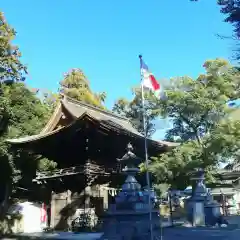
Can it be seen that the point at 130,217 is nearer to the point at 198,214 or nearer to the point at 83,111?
the point at 198,214

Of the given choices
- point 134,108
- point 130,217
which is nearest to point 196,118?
point 134,108

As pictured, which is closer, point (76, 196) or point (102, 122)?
point (102, 122)

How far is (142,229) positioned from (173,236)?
83.4 inches

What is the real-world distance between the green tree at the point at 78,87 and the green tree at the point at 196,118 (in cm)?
938

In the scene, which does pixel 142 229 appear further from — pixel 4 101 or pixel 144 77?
pixel 4 101

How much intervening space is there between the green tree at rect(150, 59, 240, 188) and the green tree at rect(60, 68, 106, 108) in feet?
30.8

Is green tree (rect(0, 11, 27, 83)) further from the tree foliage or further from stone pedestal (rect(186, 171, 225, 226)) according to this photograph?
stone pedestal (rect(186, 171, 225, 226))

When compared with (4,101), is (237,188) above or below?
below

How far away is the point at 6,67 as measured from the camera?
21.6 m

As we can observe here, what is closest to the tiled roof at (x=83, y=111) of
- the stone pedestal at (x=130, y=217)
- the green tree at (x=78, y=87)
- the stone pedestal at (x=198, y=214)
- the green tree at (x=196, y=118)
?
the green tree at (x=196, y=118)

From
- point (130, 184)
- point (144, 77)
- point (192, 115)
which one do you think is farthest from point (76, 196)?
point (192, 115)

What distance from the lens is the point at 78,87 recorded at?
37.9 metres

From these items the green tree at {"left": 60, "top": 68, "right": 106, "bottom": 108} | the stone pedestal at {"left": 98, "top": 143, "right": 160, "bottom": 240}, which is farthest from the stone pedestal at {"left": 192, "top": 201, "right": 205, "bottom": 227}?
Result: the green tree at {"left": 60, "top": 68, "right": 106, "bottom": 108}

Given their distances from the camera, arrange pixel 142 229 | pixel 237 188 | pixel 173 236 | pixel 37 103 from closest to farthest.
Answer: pixel 142 229 → pixel 173 236 → pixel 37 103 → pixel 237 188
